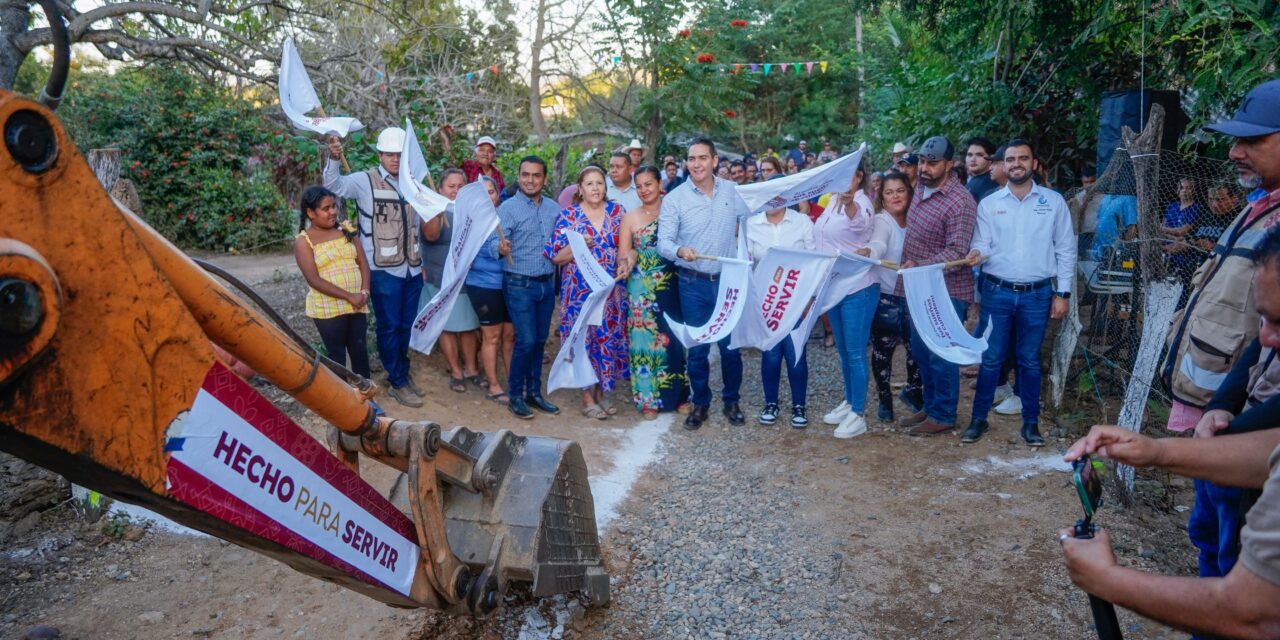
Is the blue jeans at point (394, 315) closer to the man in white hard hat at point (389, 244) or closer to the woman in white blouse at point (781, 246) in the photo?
the man in white hard hat at point (389, 244)

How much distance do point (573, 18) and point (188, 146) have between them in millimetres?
7304

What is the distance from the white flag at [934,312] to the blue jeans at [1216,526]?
109 inches

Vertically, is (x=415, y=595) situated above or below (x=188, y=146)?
below

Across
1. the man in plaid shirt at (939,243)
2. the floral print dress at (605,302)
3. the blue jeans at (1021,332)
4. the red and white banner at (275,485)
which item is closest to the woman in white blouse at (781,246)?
the man in plaid shirt at (939,243)

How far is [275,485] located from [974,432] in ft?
16.8

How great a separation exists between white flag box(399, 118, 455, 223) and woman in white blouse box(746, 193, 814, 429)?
2.37 m

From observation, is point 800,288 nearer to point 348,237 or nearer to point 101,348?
point 348,237

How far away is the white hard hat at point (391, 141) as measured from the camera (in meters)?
6.18

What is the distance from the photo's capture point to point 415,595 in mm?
2625

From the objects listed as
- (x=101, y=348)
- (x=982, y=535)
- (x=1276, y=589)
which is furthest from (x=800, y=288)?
(x=101, y=348)

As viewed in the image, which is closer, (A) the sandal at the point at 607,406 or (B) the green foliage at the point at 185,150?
(A) the sandal at the point at 607,406

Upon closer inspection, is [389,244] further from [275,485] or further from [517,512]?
[275,485]

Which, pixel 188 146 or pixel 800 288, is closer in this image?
pixel 800 288

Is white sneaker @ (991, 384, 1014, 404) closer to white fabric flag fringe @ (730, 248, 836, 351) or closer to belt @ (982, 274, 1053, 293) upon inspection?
belt @ (982, 274, 1053, 293)
